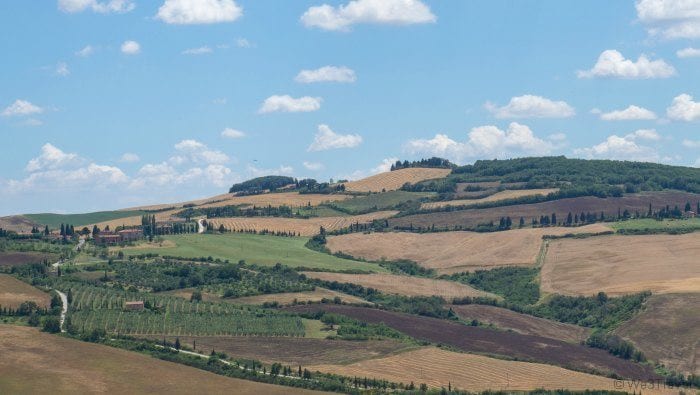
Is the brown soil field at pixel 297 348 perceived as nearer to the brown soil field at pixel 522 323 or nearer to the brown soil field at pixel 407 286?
the brown soil field at pixel 522 323

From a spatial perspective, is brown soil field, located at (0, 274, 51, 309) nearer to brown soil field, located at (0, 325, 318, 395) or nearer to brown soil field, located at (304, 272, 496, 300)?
brown soil field, located at (0, 325, 318, 395)

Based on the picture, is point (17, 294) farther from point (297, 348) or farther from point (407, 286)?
point (407, 286)

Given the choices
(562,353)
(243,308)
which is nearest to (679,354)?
(562,353)

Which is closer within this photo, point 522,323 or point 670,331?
point 670,331

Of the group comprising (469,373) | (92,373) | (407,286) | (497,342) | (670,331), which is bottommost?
(469,373)

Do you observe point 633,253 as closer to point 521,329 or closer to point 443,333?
point 521,329

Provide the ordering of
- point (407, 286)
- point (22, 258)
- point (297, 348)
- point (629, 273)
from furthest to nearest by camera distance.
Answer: point (407, 286) → point (22, 258) → point (629, 273) → point (297, 348)

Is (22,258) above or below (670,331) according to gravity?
above

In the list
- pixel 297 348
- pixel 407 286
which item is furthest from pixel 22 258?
pixel 297 348
